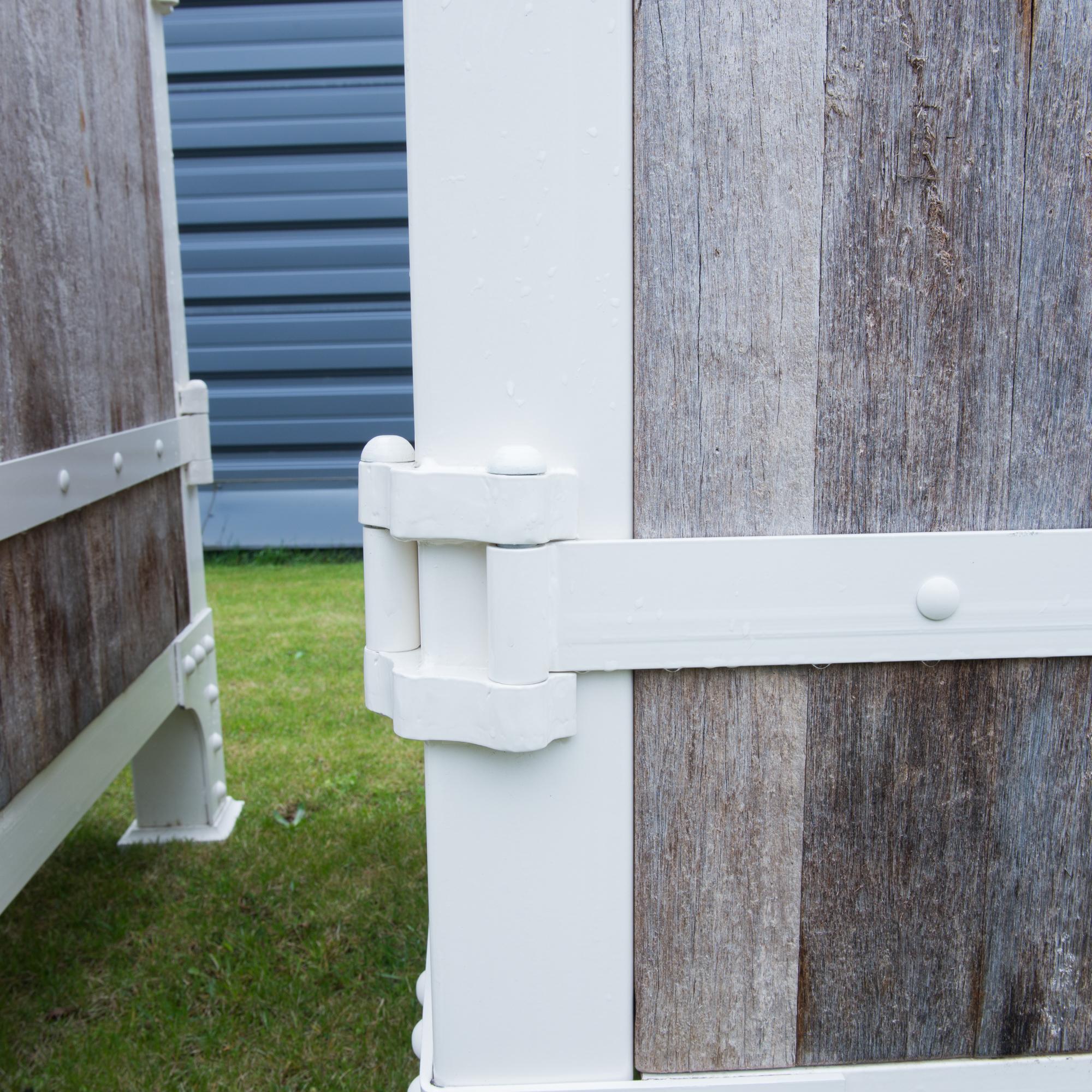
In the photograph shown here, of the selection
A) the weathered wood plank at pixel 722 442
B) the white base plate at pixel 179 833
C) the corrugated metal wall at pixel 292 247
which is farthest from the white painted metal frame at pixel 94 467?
the corrugated metal wall at pixel 292 247

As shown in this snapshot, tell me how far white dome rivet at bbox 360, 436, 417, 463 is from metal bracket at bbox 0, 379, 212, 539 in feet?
2.53

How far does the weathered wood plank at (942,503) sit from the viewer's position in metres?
0.87

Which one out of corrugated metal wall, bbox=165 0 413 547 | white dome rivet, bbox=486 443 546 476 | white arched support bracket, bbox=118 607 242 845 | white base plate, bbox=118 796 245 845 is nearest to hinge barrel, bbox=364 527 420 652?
white dome rivet, bbox=486 443 546 476

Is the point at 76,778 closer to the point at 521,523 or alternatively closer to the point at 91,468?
the point at 91,468

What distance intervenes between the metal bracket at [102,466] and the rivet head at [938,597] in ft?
3.85

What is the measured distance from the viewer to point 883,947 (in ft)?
3.25

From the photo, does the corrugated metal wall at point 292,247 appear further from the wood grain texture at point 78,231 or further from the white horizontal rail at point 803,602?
the white horizontal rail at point 803,602

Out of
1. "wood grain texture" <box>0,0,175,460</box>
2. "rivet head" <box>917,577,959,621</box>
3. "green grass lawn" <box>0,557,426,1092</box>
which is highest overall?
"wood grain texture" <box>0,0,175,460</box>

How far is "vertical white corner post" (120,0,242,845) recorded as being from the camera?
2.42 metres

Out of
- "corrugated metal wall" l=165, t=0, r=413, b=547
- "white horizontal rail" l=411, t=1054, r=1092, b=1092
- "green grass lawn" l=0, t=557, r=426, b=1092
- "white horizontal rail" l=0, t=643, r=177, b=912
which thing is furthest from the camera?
"corrugated metal wall" l=165, t=0, r=413, b=547

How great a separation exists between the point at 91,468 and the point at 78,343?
212 mm

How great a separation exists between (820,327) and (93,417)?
1.42 metres

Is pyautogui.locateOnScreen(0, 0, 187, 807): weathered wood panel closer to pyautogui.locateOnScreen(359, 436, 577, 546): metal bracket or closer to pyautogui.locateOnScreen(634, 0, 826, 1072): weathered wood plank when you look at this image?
pyautogui.locateOnScreen(359, 436, 577, 546): metal bracket

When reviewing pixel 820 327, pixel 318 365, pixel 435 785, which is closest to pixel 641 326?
pixel 820 327
